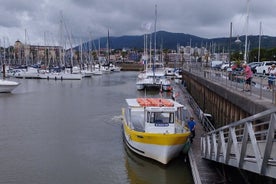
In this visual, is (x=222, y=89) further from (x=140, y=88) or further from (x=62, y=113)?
(x=140, y=88)

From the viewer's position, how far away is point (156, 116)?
883 inches

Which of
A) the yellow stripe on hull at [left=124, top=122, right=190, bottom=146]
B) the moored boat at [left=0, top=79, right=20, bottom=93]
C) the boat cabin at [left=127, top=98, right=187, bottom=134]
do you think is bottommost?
the moored boat at [left=0, top=79, right=20, bottom=93]

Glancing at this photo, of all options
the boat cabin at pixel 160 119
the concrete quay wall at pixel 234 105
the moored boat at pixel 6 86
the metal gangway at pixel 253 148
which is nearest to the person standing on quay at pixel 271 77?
the concrete quay wall at pixel 234 105

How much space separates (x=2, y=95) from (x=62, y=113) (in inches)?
962

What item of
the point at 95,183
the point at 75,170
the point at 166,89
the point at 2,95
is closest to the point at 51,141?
the point at 75,170

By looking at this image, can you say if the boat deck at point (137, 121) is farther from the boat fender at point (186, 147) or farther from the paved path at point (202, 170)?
the paved path at point (202, 170)

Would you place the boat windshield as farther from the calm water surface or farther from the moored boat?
the moored boat

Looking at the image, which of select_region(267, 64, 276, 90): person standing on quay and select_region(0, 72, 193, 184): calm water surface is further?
select_region(0, 72, 193, 184): calm water surface

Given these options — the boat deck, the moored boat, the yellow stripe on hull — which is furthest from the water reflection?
the moored boat

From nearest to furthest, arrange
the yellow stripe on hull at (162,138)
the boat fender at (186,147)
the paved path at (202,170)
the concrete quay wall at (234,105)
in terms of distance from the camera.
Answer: the paved path at (202,170) < the concrete quay wall at (234,105) < the yellow stripe on hull at (162,138) < the boat fender at (186,147)

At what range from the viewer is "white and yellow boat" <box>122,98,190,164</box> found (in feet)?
68.5

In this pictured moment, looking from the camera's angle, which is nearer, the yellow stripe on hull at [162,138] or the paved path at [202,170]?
the paved path at [202,170]

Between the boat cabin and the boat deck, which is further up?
the boat cabin

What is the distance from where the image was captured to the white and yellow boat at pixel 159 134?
2089 cm
